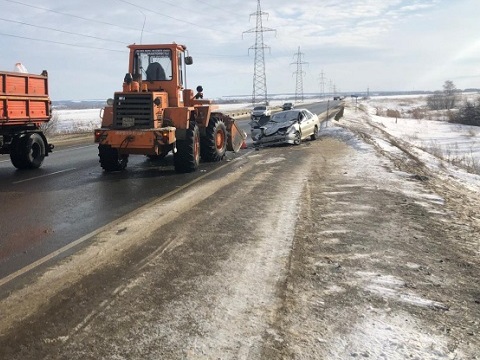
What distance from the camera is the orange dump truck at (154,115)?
1058 cm

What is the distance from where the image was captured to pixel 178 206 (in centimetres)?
762

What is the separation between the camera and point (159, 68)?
1181 cm

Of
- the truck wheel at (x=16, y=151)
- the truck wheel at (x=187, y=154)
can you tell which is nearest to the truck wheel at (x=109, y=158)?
the truck wheel at (x=187, y=154)

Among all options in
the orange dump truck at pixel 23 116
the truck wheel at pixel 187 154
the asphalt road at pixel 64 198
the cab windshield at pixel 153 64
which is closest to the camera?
the asphalt road at pixel 64 198

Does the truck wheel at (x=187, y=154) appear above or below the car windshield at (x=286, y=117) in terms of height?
below

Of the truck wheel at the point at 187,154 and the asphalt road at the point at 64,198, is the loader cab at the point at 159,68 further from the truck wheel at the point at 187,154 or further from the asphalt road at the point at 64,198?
the asphalt road at the point at 64,198

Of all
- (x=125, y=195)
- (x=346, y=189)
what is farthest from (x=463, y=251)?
(x=125, y=195)

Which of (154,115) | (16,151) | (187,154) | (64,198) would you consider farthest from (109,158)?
(64,198)

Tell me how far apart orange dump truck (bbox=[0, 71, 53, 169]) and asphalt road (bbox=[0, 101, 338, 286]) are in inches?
20.2

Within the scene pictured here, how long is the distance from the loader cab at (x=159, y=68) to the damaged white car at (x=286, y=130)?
22.8ft

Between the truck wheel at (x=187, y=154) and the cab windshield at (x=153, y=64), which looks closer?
the truck wheel at (x=187, y=154)

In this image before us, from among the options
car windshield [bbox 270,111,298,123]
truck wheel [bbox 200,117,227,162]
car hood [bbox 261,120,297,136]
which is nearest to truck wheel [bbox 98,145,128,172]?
truck wheel [bbox 200,117,227,162]

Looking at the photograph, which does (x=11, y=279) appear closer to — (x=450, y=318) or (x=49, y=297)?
(x=49, y=297)

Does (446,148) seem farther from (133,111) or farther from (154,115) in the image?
(133,111)
